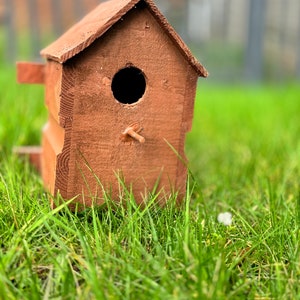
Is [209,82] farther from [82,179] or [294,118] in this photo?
[82,179]

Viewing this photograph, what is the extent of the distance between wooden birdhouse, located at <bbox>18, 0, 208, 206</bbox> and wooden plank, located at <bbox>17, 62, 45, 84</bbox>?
58 centimetres

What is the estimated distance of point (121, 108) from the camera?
8.02 ft

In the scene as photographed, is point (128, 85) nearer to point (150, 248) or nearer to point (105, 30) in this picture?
Result: point (105, 30)

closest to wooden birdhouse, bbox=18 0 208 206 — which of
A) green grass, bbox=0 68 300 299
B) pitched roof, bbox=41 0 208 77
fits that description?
pitched roof, bbox=41 0 208 77

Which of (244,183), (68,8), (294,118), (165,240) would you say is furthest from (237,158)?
(68,8)

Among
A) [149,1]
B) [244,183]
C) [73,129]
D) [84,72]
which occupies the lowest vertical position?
[244,183]

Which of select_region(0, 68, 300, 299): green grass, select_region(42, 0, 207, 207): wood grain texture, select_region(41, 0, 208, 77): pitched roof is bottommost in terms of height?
select_region(0, 68, 300, 299): green grass

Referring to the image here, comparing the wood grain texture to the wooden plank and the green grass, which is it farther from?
the wooden plank

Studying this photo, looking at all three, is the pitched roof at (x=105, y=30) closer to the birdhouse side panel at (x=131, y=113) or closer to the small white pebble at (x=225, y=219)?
the birdhouse side panel at (x=131, y=113)

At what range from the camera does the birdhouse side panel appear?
93.1 inches

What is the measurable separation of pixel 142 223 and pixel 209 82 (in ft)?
23.8

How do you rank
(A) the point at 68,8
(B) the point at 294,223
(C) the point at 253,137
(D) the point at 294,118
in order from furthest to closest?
(A) the point at 68,8 → (D) the point at 294,118 → (C) the point at 253,137 → (B) the point at 294,223

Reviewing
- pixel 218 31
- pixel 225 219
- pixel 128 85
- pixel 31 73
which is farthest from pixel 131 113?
pixel 218 31

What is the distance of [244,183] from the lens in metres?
3.29
